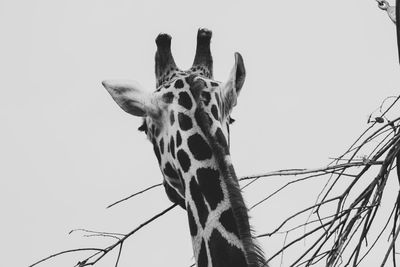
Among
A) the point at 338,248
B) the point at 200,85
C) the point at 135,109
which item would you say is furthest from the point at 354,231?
the point at 135,109

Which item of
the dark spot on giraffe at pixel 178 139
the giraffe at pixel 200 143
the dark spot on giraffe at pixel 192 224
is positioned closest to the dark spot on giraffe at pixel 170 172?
the giraffe at pixel 200 143

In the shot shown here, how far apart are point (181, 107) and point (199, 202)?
557 mm

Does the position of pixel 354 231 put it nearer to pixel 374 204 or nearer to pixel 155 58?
pixel 374 204

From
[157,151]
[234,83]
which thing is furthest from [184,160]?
[234,83]

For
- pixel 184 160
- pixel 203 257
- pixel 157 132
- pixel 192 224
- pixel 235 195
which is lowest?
pixel 203 257

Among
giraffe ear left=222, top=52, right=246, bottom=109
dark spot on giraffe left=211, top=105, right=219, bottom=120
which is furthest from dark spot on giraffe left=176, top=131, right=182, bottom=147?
giraffe ear left=222, top=52, right=246, bottom=109

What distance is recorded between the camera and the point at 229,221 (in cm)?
365

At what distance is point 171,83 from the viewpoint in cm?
441

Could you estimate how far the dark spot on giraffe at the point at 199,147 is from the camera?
12.8 feet

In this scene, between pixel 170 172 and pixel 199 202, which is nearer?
pixel 199 202

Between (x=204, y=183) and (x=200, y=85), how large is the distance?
61cm

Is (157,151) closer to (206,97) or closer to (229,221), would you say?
(206,97)

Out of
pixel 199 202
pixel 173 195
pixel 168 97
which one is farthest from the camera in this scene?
pixel 173 195

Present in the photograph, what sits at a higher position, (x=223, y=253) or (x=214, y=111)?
(x=214, y=111)
